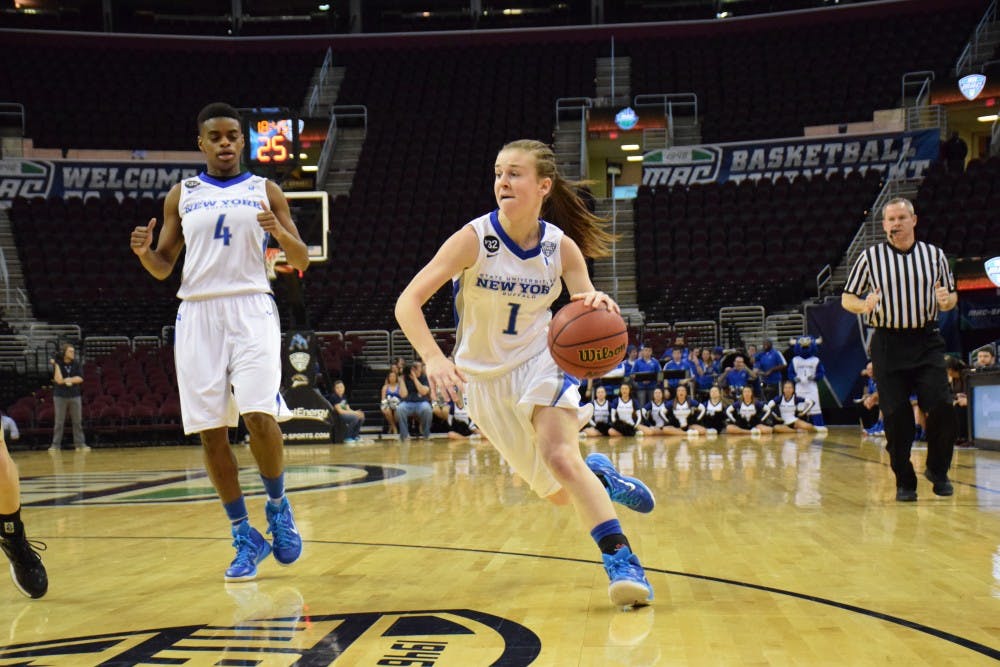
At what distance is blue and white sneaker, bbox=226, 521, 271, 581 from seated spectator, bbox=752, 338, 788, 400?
42.3 ft

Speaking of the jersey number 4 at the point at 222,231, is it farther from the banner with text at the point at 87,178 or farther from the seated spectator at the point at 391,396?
the banner with text at the point at 87,178

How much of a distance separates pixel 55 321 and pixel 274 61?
12.5 meters

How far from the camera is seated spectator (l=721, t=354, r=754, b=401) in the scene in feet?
52.2

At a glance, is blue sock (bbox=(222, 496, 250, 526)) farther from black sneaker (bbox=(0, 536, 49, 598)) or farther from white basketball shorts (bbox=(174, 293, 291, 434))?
black sneaker (bbox=(0, 536, 49, 598))

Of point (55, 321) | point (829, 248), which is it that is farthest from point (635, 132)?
point (55, 321)

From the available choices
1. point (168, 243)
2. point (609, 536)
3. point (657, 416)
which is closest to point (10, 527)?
point (168, 243)

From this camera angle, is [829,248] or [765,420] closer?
[765,420]

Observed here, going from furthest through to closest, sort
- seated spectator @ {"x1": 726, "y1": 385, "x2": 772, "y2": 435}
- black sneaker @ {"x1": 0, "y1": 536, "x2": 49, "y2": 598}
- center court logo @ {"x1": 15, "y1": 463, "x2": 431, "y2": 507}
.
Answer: seated spectator @ {"x1": 726, "y1": 385, "x2": 772, "y2": 435}, center court logo @ {"x1": 15, "y1": 463, "x2": 431, "y2": 507}, black sneaker @ {"x1": 0, "y1": 536, "x2": 49, "y2": 598}

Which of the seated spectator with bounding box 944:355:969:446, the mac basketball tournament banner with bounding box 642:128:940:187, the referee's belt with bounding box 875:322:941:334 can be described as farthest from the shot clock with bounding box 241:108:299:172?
the mac basketball tournament banner with bounding box 642:128:940:187

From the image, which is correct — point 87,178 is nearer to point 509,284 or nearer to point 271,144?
point 271,144

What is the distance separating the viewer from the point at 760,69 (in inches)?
1030

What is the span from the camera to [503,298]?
3662mm

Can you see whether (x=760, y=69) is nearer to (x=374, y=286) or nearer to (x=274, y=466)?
(x=374, y=286)

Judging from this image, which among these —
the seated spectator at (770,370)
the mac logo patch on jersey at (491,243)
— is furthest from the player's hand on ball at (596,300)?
the seated spectator at (770,370)
